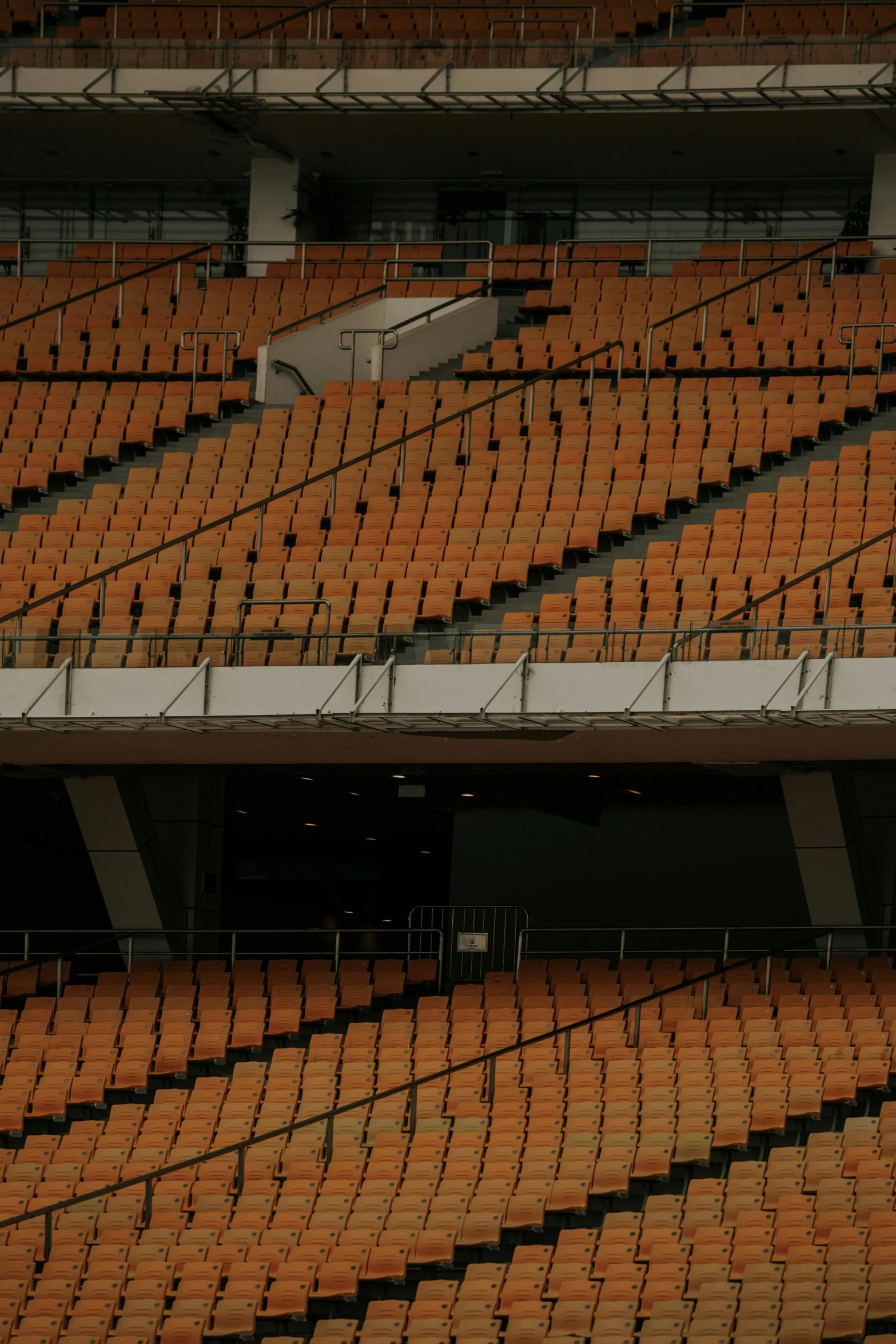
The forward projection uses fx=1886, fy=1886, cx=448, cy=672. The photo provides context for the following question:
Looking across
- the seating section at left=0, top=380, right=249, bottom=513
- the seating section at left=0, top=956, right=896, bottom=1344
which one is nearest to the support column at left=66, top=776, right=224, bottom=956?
the seating section at left=0, top=956, right=896, bottom=1344

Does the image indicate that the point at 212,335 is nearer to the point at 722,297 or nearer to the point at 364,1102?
the point at 722,297

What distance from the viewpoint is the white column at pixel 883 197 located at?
81.6 ft

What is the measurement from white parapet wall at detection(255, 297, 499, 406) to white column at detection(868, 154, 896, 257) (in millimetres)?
5236

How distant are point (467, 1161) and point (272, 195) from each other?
16784mm

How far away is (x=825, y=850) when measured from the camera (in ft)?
59.2

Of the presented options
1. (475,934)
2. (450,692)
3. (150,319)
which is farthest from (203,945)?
(150,319)

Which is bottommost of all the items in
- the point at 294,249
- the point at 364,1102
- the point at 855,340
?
the point at 364,1102

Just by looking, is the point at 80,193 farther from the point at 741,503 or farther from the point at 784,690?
the point at 784,690

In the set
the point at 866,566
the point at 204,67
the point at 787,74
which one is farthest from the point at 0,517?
the point at 787,74

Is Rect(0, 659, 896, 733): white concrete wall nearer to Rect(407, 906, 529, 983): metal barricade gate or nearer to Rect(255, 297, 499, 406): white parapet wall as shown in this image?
Rect(407, 906, 529, 983): metal barricade gate

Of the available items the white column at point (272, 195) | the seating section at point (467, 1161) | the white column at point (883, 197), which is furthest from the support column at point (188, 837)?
the white column at point (883, 197)

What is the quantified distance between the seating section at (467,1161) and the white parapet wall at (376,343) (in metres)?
8.45

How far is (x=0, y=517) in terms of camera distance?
20922 millimetres

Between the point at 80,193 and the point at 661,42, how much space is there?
9.09 meters
